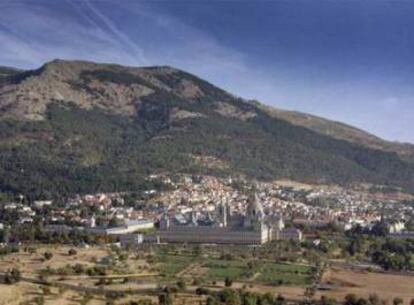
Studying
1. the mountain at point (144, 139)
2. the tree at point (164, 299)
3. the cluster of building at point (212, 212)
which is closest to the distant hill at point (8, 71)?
the mountain at point (144, 139)

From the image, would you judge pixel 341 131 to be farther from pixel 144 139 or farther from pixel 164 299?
pixel 164 299

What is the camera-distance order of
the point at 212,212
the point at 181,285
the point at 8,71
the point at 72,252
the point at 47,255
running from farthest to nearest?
the point at 8,71 → the point at 212,212 → the point at 72,252 → the point at 47,255 → the point at 181,285

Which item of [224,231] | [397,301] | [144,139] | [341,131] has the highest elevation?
[341,131]

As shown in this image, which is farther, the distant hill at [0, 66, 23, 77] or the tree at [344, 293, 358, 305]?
the distant hill at [0, 66, 23, 77]

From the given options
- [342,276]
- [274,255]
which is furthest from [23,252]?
[342,276]

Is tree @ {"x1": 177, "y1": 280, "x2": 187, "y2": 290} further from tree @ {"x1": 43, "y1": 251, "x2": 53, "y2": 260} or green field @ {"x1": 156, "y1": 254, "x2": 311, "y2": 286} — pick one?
tree @ {"x1": 43, "y1": 251, "x2": 53, "y2": 260}

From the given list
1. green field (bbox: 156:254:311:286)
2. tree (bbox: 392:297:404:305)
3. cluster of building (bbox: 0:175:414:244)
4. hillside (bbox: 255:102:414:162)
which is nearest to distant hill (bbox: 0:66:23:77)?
hillside (bbox: 255:102:414:162)

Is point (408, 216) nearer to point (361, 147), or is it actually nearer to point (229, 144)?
point (229, 144)

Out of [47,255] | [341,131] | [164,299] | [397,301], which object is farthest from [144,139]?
[164,299]
